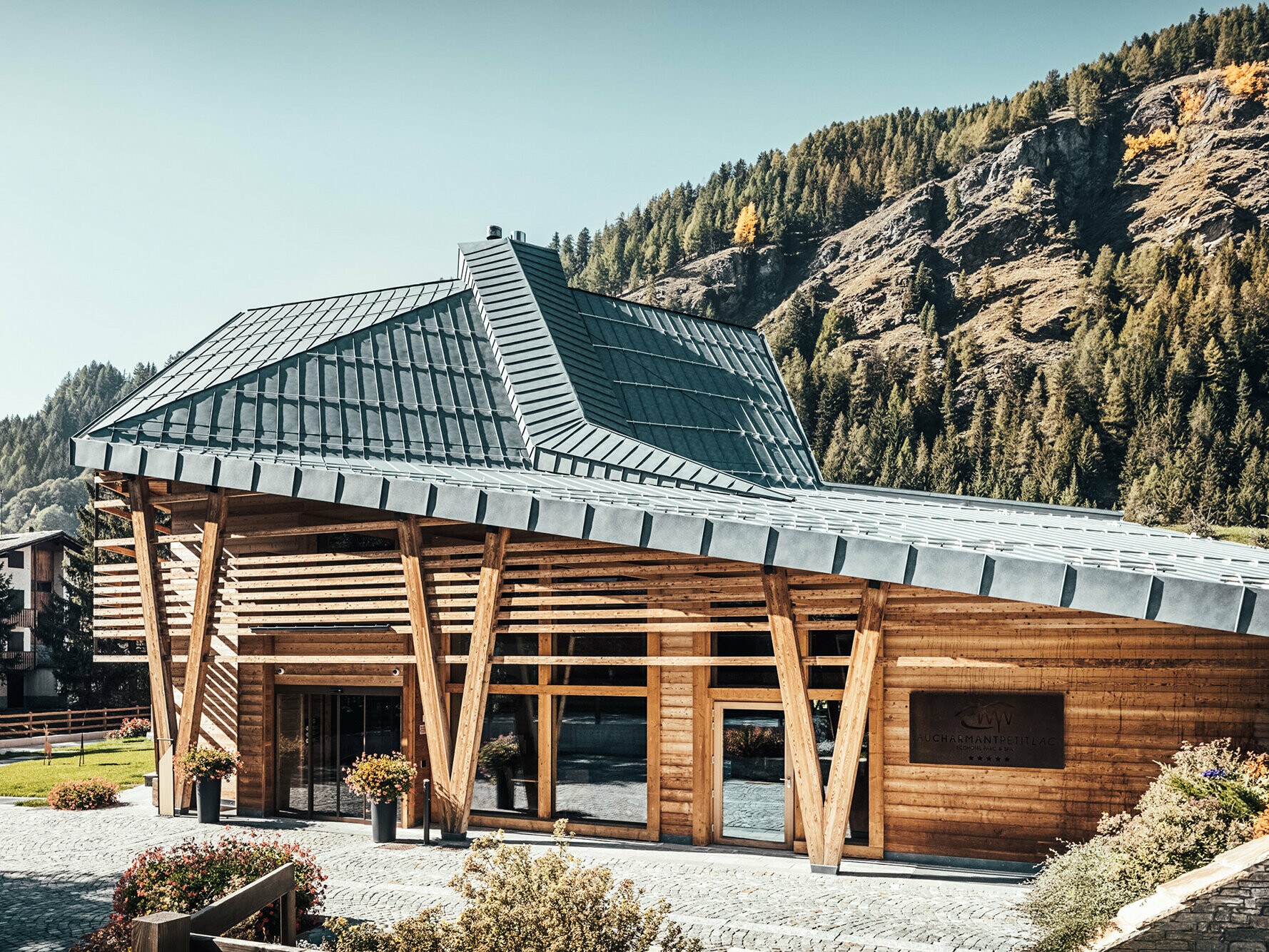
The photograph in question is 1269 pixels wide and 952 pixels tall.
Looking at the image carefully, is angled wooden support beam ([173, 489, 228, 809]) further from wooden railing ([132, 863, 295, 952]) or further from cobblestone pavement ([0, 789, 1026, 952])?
wooden railing ([132, 863, 295, 952])

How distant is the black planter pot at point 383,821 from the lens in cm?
1390

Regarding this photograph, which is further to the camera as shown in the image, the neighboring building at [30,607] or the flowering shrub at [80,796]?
the neighboring building at [30,607]

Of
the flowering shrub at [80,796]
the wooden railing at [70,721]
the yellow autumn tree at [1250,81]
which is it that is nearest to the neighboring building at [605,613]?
the flowering shrub at [80,796]

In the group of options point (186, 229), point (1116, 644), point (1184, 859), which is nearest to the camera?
point (1184, 859)

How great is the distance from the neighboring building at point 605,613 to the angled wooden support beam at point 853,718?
0.04m

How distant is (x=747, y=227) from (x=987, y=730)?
3886 inches

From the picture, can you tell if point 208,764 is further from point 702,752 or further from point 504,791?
point 702,752

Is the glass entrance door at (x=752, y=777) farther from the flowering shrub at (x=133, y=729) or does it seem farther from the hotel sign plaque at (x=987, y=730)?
the flowering shrub at (x=133, y=729)

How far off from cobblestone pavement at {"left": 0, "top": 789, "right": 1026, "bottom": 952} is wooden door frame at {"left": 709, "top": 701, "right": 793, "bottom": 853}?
305 millimetres

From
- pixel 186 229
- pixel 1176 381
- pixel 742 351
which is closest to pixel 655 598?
pixel 742 351

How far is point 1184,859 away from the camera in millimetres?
8695

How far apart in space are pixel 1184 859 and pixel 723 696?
20.2ft

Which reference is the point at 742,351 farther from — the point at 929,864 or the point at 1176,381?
the point at 1176,381

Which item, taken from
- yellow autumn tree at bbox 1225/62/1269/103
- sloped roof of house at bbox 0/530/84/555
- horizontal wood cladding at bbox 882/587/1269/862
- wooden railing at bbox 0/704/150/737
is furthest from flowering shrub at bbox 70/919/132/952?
yellow autumn tree at bbox 1225/62/1269/103
